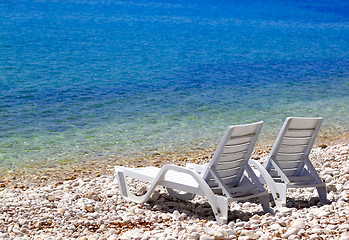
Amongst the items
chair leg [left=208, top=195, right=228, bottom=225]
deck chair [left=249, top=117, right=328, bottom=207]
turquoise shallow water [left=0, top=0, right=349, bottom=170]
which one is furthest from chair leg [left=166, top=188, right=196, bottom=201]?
turquoise shallow water [left=0, top=0, right=349, bottom=170]

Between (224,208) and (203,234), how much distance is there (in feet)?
2.28

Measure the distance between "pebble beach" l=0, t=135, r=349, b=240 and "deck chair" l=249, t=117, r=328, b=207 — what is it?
0.79 ft

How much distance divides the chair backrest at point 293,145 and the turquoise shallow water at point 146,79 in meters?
4.48

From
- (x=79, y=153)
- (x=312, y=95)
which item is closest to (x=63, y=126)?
(x=79, y=153)

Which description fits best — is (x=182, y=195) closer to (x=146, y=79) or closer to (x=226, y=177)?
(x=226, y=177)

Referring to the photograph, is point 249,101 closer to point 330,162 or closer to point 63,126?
point 63,126

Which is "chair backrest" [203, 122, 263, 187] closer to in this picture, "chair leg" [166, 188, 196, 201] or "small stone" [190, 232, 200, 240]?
"chair leg" [166, 188, 196, 201]

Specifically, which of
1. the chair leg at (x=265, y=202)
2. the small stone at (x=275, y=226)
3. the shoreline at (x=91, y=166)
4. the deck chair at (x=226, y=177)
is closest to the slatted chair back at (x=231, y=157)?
the deck chair at (x=226, y=177)

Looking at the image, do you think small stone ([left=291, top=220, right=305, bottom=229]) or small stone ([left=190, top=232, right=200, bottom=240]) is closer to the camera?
small stone ([left=190, top=232, right=200, bottom=240])

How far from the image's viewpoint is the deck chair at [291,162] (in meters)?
5.65

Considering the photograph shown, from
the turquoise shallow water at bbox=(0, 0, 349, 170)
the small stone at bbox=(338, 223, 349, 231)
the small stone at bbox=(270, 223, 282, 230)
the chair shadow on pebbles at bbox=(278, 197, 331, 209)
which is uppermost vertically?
→ the small stone at bbox=(338, 223, 349, 231)

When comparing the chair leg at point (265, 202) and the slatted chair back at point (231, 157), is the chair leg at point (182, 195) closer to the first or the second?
the slatted chair back at point (231, 157)

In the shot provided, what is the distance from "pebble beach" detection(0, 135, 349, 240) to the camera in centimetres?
445

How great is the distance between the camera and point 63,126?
1251 cm
